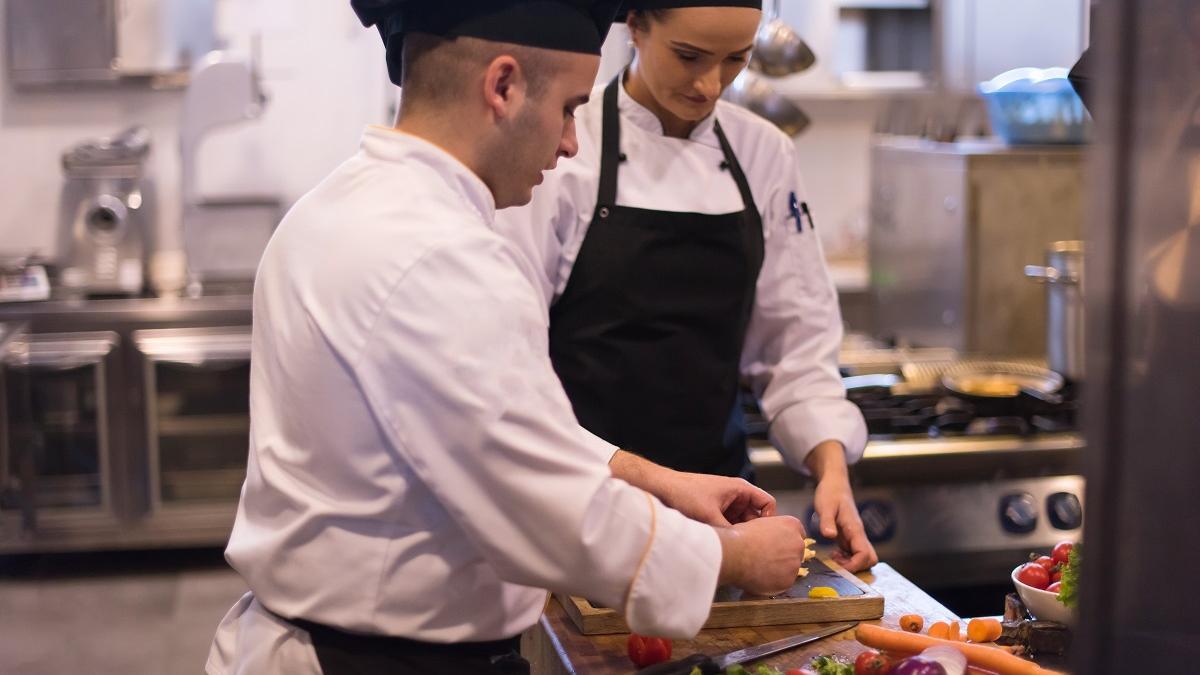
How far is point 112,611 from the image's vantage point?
14.3 feet

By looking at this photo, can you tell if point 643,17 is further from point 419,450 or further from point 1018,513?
point 1018,513

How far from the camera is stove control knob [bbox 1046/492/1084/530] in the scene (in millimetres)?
2910

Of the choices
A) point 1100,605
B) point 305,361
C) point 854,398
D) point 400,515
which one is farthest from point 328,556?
point 854,398

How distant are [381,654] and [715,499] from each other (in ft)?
1.63

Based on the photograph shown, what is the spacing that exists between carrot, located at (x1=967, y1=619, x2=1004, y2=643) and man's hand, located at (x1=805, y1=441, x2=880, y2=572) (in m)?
0.31

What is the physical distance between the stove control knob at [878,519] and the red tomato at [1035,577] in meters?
1.15

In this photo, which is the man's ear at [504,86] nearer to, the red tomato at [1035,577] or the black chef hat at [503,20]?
the black chef hat at [503,20]

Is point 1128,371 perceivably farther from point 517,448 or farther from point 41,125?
point 41,125

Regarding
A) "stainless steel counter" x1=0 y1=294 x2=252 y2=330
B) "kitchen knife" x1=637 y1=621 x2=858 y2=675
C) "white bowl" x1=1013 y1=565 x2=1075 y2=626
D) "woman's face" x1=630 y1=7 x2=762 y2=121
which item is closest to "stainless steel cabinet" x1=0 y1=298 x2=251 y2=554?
"stainless steel counter" x1=0 y1=294 x2=252 y2=330

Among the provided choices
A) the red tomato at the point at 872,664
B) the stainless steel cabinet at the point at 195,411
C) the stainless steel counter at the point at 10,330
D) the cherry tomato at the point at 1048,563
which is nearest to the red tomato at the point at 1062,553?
the cherry tomato at the point at 1048,563

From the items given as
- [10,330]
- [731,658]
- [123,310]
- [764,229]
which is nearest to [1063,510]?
[764,229]

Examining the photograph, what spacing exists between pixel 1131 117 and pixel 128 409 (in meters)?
4.24

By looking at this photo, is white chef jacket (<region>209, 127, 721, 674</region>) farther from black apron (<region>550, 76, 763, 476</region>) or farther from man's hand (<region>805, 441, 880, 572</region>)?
black apron (<region>550, 76, 763, 476</region>)

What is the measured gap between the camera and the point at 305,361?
123 centimetres
